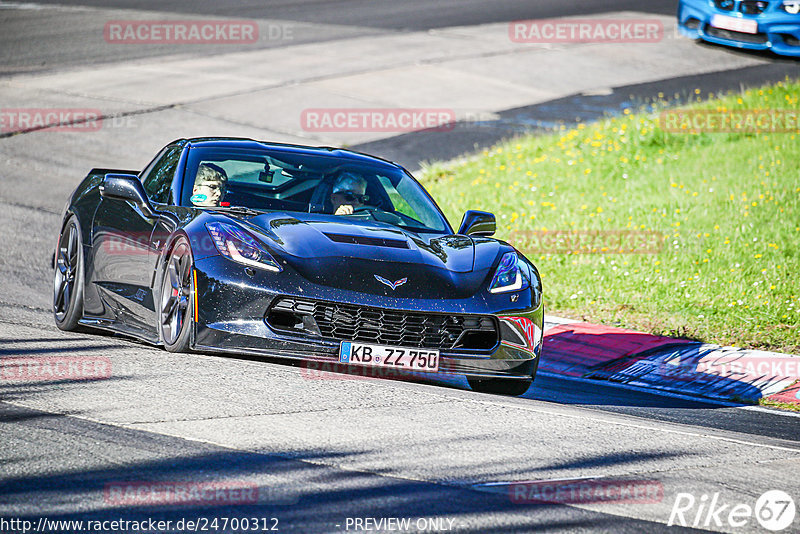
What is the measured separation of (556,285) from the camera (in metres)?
11.3

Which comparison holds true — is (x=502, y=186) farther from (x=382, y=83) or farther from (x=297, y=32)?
(x=297, y=32)

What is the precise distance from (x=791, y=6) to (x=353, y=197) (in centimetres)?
1351

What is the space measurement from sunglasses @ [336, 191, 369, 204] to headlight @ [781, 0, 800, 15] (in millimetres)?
13258

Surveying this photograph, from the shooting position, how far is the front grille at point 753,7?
19.0 meters

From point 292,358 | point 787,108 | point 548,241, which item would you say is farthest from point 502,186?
point 292,358

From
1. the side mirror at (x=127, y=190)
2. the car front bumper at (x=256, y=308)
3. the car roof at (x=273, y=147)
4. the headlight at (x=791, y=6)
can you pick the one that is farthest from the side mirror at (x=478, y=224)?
the headlight at (x=791, y=6)

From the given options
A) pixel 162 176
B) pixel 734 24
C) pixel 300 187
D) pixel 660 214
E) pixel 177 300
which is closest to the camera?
pixel 177 300

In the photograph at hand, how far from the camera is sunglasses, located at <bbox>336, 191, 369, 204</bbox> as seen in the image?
7.71 metres

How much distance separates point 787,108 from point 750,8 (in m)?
2.81

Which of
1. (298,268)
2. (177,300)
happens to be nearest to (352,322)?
(298,268)

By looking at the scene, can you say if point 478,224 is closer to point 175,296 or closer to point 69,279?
point 175,296

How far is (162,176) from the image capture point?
790 cm

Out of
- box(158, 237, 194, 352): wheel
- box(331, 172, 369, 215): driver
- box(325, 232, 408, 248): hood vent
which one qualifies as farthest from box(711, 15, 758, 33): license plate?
box(158, 237, 194, 352): wheel

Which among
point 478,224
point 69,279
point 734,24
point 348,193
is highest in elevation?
point 734,24
